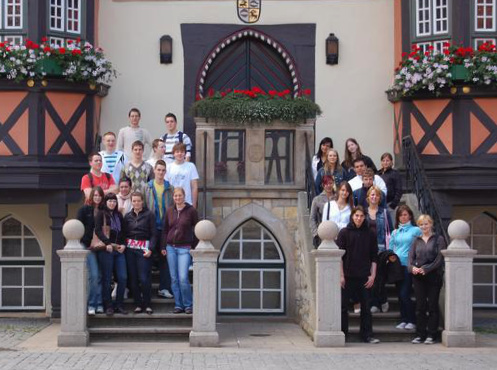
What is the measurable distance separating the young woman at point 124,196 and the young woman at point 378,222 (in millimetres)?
3435

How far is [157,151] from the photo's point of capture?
51.8 ft

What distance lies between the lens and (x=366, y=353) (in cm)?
1323

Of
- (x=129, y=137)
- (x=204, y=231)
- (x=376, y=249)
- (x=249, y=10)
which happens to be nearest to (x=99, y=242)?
(x=204, y=231)

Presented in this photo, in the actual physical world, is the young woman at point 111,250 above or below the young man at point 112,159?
below

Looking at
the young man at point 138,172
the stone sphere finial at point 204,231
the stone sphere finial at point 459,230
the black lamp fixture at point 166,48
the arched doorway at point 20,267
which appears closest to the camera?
the stone sphere finial at point 204,231

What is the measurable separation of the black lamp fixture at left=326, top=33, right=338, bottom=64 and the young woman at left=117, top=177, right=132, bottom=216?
5.57 meters

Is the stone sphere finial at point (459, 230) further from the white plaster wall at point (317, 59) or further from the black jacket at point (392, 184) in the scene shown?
the white plaster wall at point (317, 59)

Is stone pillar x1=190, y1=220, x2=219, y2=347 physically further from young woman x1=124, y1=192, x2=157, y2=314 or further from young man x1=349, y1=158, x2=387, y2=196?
young man x1=349, y1=158, x2=387, y2=196

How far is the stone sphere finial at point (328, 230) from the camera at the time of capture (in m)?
13.8

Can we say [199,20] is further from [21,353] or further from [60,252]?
[21,353]

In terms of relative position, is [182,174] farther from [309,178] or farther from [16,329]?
[16,329]

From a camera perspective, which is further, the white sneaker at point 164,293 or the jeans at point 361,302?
the white sneaker at point 164,293

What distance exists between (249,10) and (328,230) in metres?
6.49

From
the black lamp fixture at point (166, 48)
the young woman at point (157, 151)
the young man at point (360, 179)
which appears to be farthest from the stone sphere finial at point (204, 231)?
the black lamp fixture at point (166, 48)
